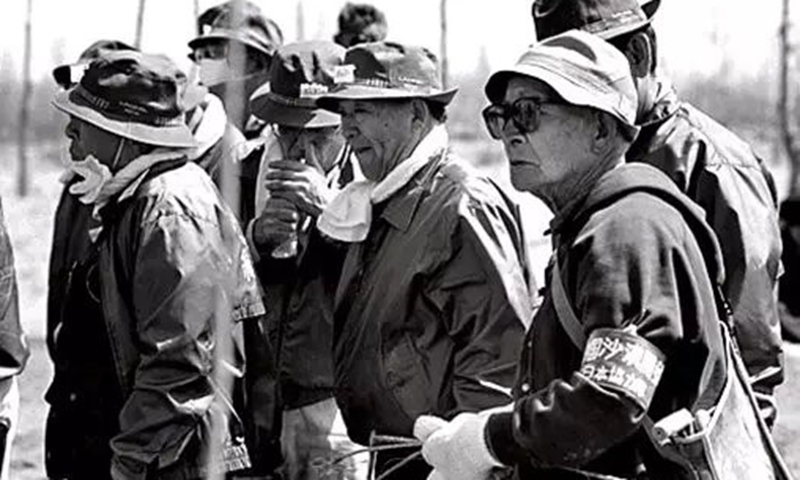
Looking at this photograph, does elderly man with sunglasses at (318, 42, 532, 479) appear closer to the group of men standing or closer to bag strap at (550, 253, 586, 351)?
the group of men standing

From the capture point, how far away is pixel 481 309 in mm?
4691

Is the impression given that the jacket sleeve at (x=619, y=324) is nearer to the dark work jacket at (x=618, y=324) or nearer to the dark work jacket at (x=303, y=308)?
the dark work jacket at (x=618, y=324)

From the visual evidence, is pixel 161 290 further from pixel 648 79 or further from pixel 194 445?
pixel 648 79

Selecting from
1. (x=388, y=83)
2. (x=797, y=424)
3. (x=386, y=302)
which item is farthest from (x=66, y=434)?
(x=797, y=424)

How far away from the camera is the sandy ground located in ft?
32.2

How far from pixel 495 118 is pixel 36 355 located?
10635 mm

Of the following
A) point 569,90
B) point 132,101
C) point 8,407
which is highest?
point 569,90

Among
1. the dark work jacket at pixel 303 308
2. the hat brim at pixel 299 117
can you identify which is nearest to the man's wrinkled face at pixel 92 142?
the dark work jacket at pixel 303 308

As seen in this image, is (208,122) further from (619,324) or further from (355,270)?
(619,324)

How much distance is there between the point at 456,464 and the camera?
3.52 m

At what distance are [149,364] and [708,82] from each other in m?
66.7

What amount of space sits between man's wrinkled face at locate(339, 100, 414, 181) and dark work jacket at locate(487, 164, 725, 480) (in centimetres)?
158

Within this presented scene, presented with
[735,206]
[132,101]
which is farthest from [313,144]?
[735,206]

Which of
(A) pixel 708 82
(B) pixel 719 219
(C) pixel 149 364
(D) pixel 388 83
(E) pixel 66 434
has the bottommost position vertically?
(A) pixel 708 82
